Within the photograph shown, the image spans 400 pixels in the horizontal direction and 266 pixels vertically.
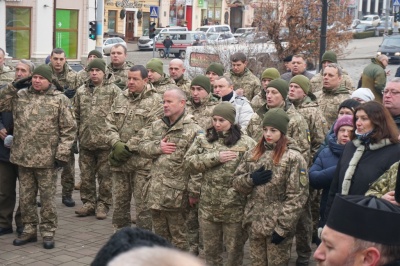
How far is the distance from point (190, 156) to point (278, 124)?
3.30 ft

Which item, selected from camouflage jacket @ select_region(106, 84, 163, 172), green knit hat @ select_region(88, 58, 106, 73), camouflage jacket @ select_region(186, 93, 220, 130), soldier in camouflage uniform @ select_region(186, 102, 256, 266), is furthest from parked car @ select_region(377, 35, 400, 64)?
soldier in camouflage uniform @ select_region(186, 102, 256, 266)

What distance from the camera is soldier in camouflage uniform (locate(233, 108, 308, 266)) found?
6801 mm

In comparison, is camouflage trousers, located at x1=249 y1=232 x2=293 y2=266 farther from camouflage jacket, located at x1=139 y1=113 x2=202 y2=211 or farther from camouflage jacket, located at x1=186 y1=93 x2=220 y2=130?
camouflage jacket, located at x1=186 y1=93 x2=220 y2=130

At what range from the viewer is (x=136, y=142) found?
8.66m

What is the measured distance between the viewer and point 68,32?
37.5 metres

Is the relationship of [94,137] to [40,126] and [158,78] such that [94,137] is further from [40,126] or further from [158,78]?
[40,126]

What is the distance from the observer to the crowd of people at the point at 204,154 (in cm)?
680

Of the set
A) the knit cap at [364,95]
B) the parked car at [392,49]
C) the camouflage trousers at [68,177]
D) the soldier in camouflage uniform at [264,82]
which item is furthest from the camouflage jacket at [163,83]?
the parked car at [392,49]

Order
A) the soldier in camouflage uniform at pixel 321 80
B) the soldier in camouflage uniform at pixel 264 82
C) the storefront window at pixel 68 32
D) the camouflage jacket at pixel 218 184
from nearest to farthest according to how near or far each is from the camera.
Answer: the camouflage jacket at pixel 218 184 < the soldier in camouflage uniform at pixel 264 82 < the soldier in camouflage uniform at pixel 321 80 < the storefront window at pixel 68 32

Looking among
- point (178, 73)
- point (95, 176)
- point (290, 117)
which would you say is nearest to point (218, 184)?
point (290, 117)

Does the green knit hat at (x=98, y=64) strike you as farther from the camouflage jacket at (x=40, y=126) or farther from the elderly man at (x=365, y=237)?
the elderly man at (x=365, y=237)

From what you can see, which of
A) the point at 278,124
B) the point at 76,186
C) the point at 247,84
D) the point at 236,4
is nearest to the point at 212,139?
the point at 278,124

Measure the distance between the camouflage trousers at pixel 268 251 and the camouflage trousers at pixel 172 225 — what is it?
1150mm

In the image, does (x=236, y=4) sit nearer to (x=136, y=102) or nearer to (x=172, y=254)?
(x=136, y=102)
